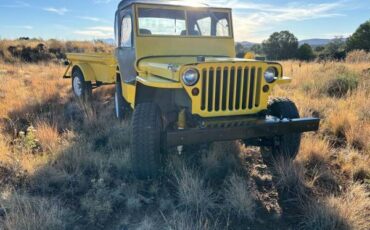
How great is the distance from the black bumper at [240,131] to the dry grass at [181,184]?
0.50 m

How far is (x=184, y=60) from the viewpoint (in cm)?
484

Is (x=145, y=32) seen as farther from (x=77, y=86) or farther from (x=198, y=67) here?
(x=77, y=86)

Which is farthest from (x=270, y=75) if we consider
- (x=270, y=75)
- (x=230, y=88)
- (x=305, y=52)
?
(x=305, y=52)

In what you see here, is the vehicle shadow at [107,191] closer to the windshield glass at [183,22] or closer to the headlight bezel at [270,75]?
→ the headlight bezel at [270,75]

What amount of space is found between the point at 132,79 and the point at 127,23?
95 cm

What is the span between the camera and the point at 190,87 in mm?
3629

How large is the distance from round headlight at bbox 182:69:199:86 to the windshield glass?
178 cm

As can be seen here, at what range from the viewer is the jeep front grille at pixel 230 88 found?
3693 mm

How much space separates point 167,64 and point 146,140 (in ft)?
3.40

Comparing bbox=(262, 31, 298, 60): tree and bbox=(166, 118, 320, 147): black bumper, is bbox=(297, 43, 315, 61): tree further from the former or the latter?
bbox=(166, 118, 320, 147): black bumper

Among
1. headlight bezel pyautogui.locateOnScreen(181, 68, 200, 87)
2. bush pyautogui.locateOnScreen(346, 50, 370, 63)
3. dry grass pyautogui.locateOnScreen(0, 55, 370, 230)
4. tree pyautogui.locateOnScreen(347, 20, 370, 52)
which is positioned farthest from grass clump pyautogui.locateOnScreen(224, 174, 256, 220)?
tree pyautogui.locateOnScreen(347, 20, 370, 52)

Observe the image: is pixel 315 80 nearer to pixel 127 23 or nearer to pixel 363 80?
pixel 363 80

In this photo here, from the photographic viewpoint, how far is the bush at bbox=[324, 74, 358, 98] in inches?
338

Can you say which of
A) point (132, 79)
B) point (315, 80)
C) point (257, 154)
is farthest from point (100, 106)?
point (315, 80)
